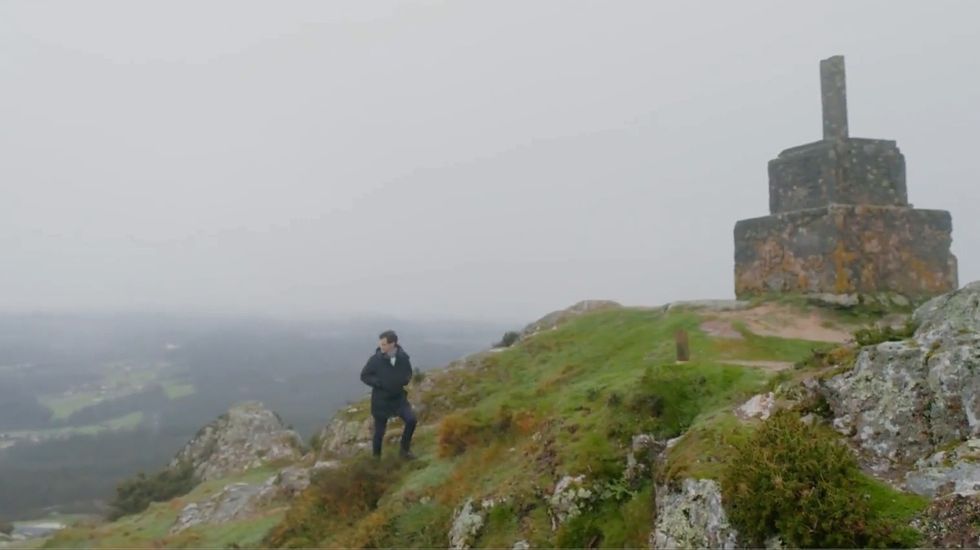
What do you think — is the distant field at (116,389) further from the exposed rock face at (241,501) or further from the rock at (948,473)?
the rock at (948,473)

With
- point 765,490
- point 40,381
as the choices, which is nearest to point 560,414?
point 765,490

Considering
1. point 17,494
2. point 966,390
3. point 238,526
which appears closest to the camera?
point 966,390

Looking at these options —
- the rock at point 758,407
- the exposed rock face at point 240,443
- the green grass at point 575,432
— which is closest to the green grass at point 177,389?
the exposed rock face at point 240,443

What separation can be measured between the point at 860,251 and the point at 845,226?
856 millimetres

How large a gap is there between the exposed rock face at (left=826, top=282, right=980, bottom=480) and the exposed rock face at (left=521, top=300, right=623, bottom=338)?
67.3 feet

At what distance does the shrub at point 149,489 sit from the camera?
30219 mm

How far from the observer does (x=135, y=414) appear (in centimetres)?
9525

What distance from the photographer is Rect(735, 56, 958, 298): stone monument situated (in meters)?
19.0

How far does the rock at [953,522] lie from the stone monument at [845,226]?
14.0m

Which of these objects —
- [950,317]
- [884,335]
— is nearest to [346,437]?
[884,335]

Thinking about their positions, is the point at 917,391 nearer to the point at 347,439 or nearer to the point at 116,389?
the point at 347,439

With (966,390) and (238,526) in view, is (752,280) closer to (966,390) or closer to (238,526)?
(966,390)

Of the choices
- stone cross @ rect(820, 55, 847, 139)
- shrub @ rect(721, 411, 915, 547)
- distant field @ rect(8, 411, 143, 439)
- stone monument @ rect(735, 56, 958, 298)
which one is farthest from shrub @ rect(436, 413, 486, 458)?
distant field @ rect(8, 411, 143, 439)

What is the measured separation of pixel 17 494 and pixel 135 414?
141 ft
